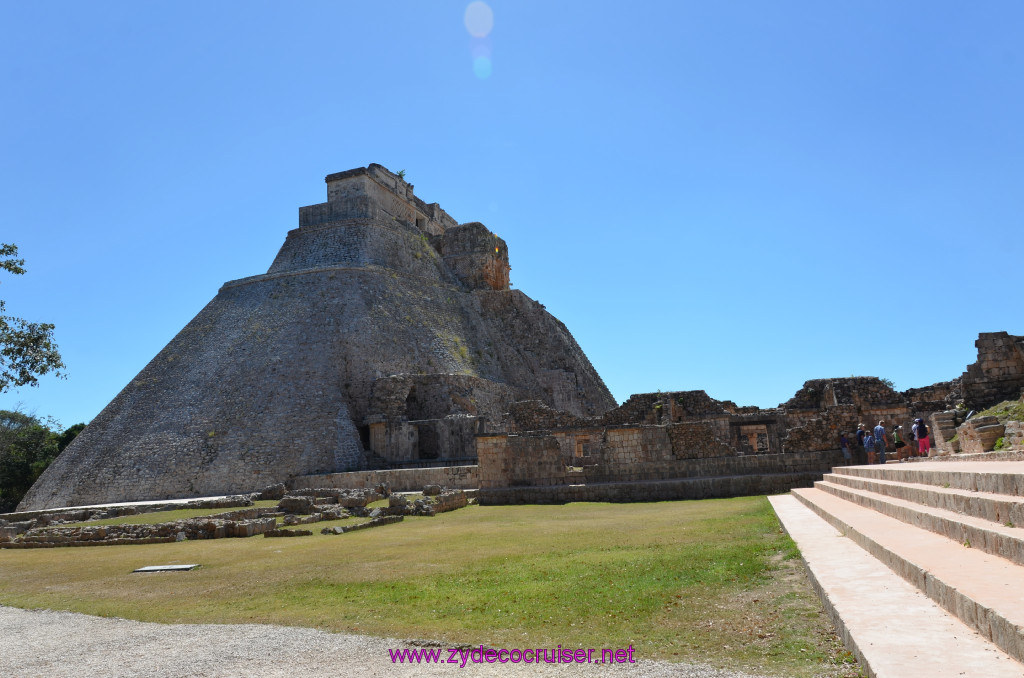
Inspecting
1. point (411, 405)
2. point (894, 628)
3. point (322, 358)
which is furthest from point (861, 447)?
point (322, 358)

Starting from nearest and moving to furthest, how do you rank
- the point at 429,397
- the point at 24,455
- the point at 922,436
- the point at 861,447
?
the point at 922,436
the point at 861,447
the point at 429,397
the point at 24,455

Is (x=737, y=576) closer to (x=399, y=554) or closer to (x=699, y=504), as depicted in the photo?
(x=399, y=554)

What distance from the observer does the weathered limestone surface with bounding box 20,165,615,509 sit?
2909 centimetres

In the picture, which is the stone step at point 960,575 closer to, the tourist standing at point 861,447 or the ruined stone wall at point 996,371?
the ruined stone wall at point 996,371

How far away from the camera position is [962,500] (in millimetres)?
5246

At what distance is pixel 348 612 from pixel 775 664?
12.6 feet

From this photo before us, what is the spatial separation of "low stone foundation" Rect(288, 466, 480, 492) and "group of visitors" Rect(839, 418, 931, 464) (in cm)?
1090

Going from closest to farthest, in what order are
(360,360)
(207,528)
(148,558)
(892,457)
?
(148,558)
(207,528)
(892,457)
(360,360)

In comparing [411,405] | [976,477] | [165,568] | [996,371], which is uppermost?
[411,405]

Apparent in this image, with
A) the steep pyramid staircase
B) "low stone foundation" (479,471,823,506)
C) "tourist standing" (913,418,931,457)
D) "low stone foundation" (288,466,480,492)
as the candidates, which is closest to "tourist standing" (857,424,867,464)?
"tourist standing" (913,418,931,457)

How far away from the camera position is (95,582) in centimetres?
923

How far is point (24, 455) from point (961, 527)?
166ft

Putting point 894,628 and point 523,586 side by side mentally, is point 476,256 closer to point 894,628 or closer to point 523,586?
point 523,586

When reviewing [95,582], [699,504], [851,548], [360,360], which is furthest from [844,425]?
[360,360]
